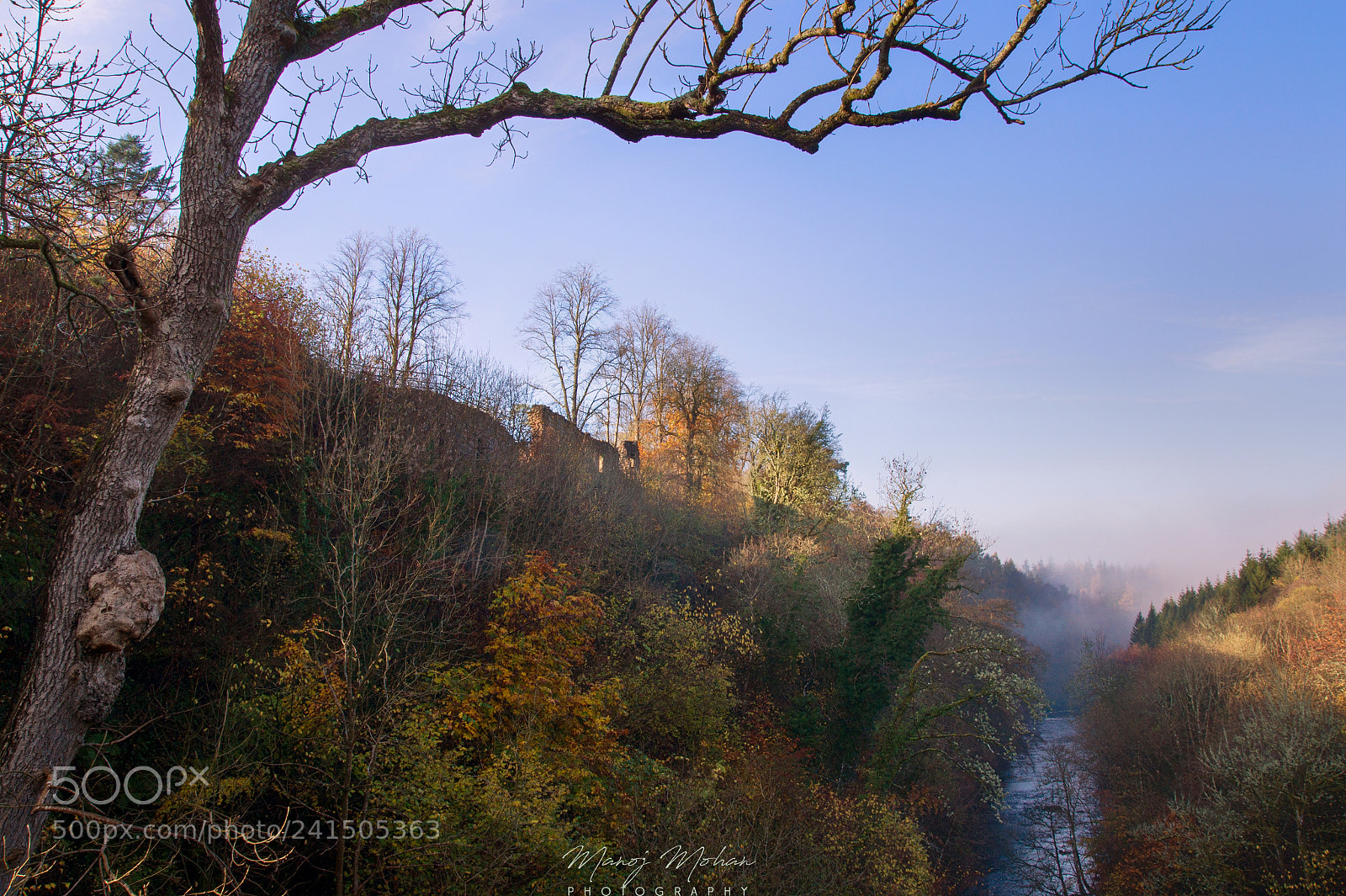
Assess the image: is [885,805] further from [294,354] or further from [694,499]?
[294,354]

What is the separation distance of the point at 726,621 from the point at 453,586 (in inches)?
358

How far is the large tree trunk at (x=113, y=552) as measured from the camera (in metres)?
3.23

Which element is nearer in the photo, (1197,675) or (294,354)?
(294,354)

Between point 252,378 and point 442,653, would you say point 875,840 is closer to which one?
point 442,653

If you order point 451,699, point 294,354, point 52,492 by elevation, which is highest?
point 294,354

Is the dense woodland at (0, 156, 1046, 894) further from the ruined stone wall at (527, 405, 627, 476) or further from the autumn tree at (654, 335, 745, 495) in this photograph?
the autumn tree at (654, 335, 745, 495)

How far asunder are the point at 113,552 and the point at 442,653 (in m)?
9.97

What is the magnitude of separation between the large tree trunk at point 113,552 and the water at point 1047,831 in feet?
86.9

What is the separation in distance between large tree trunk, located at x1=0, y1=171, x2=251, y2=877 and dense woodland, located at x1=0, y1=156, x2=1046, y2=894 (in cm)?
30

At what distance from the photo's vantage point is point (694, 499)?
2988 centimetres

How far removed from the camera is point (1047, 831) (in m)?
26.9

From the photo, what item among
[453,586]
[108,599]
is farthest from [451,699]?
[108,599]
